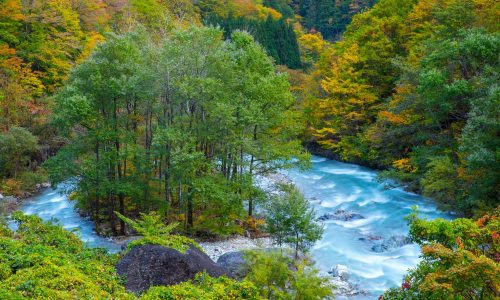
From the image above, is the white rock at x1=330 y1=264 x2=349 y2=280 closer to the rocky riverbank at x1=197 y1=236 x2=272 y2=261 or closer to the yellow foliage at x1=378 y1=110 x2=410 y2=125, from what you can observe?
the rocky riverbank at x1=197 y1=236 x2=272 y2=261

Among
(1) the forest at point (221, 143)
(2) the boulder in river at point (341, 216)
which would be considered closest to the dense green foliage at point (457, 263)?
(1) the forest at point (221, 143)

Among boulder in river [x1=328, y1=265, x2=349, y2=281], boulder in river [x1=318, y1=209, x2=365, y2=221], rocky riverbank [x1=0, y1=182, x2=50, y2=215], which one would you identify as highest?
boulder in river [x1=328, y1=265, x2=349, y2=281]

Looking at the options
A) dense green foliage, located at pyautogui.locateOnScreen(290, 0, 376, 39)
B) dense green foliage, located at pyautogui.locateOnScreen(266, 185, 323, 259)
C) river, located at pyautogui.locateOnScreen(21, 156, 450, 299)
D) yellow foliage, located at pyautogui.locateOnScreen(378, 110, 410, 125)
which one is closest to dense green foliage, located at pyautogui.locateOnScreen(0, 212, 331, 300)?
river, located at pyautogui.locateOnScreen(21, 156, 450, 299)

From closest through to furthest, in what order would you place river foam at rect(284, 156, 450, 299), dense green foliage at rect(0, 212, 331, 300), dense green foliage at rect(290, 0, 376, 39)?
dense green foliage at rect(0, 212, 331, 300), river foam at rect(284, 156, 450, 299), dense green foliage at rect(290, 0, 376, 39)

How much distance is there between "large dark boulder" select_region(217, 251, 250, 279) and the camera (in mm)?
13820

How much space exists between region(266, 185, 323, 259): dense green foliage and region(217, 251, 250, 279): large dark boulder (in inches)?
81.9

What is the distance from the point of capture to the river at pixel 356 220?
55.8 feet

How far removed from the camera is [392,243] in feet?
62.8

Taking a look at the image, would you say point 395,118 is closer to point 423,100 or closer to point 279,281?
point 423,100

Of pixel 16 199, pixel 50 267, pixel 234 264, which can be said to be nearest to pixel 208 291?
pixel 50 267

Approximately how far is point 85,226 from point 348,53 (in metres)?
25.5

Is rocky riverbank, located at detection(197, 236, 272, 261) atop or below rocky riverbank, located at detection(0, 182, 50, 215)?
atop

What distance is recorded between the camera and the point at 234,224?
67.6 ft

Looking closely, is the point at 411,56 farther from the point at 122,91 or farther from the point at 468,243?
the point at 468,243
